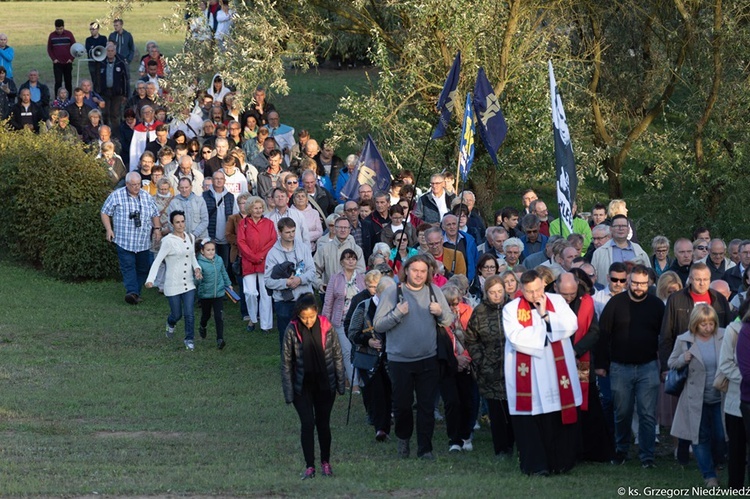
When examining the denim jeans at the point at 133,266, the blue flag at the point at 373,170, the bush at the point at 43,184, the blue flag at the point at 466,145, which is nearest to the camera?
the blue flag at the point at 466,145

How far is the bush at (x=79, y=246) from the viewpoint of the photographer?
71.0ft

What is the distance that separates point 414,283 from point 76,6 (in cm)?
4900

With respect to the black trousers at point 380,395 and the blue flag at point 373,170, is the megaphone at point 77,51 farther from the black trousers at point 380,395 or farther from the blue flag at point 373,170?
the black trousers at point 380,395

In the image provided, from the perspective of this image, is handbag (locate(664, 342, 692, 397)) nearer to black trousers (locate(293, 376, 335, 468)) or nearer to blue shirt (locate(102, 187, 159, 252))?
black trousers (locate(293, 376, 335, 468))

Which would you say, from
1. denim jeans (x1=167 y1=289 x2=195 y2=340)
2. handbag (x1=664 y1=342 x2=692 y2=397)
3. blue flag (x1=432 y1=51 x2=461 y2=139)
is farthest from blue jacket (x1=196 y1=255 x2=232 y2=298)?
handbag (x1=664 y1=342 x2=692 y2=397)

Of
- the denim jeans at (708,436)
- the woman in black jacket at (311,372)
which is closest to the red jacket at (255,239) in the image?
the woman in black jacket at (311,372)

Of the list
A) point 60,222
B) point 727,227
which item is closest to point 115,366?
point 60,222

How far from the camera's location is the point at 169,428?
1371cm

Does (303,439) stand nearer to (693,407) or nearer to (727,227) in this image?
(693,407)

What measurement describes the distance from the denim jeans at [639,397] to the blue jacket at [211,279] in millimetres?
6871

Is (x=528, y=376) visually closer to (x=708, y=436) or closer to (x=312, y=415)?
(x=708, y=436)

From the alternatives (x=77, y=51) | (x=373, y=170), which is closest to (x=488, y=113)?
(x=373, y=170)

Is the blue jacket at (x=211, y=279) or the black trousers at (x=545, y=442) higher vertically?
the blue jacket at (x=211, y=279)

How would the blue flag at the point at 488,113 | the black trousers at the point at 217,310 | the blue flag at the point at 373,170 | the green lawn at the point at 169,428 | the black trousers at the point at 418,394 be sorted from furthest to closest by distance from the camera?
1. the blue flag at the point at 373,170
2. the black trousers at the point at 217,310
3. the blue flag at the point at 488,113
4. the black trousers at the point at 418,394
5. the green lawn at the point at 169,428
